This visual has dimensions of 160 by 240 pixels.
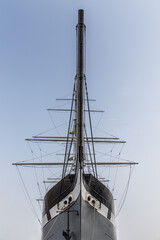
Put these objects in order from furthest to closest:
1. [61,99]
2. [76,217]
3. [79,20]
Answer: [61,99] → [79,20] → [76,217]

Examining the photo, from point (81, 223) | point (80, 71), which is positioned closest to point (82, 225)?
point (81, 223)

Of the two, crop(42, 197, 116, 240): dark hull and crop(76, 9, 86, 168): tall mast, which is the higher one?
crop(76, 9, 86, 168): tall mast

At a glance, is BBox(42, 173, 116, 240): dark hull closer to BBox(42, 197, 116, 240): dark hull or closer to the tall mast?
BBox(42, 197, 116, 240): dark hull

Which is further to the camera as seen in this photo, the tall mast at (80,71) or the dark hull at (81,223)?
the tall mast at (80,71)

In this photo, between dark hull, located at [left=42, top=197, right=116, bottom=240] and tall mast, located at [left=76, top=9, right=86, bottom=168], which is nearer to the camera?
dark hull, located at [left=42, top=197, right=116, bottom=240]

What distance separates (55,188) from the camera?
810 centimetres

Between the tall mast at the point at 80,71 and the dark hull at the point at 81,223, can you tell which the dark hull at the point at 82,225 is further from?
the tall mast at the point at 80,71

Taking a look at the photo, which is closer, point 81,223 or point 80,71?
point 81,223

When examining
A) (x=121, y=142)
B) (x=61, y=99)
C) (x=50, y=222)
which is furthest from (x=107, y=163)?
(x=61, y=99)

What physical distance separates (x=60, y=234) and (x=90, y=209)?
112cm

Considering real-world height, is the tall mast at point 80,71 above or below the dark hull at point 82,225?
above

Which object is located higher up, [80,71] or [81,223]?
[80,71]

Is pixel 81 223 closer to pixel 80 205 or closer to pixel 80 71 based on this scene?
pixel 80 205

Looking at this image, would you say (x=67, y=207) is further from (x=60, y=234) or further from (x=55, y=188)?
(x=55, y=188)
